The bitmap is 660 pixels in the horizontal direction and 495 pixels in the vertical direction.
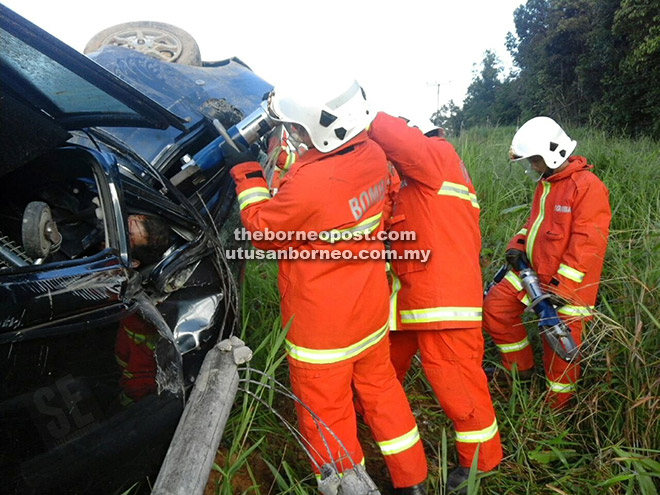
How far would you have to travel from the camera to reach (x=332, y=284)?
1940 mm

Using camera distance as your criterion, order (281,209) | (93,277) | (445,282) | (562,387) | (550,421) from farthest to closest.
→ (562,387) → (550,421) → (445,282) → (281,209) → (93,277)

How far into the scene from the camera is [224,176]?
263cm

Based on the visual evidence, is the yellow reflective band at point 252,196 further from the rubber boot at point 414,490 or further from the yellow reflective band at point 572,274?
the yellow reflective band at point 572,274

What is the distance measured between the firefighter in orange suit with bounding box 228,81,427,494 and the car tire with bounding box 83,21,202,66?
9.10 feet

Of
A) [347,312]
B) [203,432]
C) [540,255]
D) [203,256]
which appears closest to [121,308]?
[203,432]

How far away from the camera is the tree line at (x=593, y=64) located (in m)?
11.1

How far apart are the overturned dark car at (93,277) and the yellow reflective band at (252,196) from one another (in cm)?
29

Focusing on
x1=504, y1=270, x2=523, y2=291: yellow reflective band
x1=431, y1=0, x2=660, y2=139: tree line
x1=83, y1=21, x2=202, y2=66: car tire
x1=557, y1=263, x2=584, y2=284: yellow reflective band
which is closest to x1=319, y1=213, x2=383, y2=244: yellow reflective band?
x1=557, y1=263, x2=584, y2=284: yellow reflective band

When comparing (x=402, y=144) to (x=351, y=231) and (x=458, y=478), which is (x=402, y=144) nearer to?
(x=351, y=231)

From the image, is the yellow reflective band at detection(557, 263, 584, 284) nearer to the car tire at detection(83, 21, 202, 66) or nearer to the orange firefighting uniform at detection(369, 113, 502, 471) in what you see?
the orange firefighting uniform at detection(369, 113, 502, 471)

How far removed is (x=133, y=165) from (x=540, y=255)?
235 cm

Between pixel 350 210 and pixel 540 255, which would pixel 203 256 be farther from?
pixel 540 255

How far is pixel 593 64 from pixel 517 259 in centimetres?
1390

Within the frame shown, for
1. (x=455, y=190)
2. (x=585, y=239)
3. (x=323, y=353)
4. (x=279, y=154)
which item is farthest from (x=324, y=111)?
(x=585, y=239)
